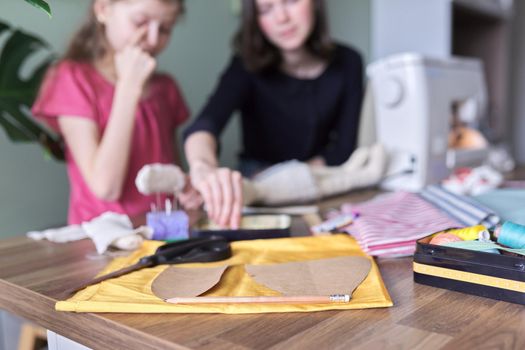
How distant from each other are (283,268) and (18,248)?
1.27 feet

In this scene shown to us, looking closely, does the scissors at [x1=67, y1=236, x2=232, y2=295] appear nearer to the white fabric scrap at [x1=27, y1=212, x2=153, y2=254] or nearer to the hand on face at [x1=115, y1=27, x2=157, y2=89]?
the white fabric scrap at [x1=27, y1=212, x2=153, y2=254]

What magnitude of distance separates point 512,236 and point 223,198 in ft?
1.31

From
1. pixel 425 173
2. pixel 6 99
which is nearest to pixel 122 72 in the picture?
pixel 6 99

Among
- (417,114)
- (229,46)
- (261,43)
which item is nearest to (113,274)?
(417,114)

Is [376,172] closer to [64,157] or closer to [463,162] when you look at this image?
[463,162]

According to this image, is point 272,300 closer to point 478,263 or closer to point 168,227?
point 478,263

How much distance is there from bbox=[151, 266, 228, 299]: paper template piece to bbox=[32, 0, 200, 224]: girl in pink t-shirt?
351mm

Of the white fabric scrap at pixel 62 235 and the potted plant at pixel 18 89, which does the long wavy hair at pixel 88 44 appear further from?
the white fabric scrap at pixel 62 235

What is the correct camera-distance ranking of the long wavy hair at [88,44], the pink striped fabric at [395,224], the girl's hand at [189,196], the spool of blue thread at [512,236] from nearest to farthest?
the spool of blue thread at [512,236], the pink striped fabric at [395,224], the girl's hand at [189,196], the long wavy hair at [88,44]

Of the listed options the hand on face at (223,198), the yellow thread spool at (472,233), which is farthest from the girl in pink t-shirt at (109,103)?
the yellow thread spool at (472,233)

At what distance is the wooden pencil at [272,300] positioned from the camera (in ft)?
1.46

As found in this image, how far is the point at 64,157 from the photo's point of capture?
118 centimetres

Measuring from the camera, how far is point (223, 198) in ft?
2.47

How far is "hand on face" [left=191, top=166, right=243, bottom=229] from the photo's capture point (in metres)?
0.74
